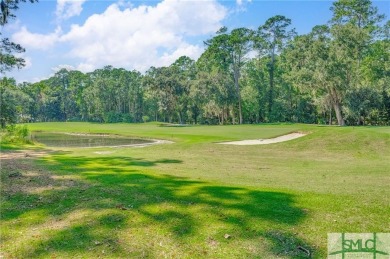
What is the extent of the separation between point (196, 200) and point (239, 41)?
7212 cm

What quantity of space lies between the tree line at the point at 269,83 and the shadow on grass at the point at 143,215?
76.0 ft

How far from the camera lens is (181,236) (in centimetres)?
568

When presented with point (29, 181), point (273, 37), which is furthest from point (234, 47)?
point (29, 181)

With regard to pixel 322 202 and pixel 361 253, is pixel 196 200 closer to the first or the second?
pixel 322 202

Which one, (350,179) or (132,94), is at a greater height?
(132,94)

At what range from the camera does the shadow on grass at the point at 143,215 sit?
5.43 meters

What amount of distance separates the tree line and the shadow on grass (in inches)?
912

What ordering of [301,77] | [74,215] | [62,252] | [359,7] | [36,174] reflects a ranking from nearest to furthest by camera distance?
[62,252] → [74,215] → [36,174] → [301,77] → [359,7]

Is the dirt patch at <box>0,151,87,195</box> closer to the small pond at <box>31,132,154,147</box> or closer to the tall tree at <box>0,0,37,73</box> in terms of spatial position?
the tall tree at <box>0,0,37,73</box>

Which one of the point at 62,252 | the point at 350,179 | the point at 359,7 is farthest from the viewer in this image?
the point at 359,7

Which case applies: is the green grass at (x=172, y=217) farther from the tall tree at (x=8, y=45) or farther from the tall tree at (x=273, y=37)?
the tall tree at (x=273, y=37)

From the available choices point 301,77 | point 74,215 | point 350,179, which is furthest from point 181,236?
point 301,77

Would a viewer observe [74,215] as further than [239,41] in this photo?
No

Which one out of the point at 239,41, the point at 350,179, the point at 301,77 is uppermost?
the point at 239,41
